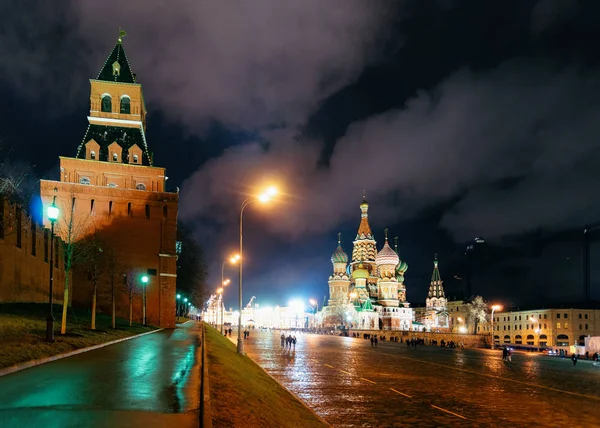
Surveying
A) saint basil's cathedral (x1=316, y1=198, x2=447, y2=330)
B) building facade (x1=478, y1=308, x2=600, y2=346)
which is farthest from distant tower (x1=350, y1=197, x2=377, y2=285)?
building facade (x1=478, y1=308, x2=600, y2=346)

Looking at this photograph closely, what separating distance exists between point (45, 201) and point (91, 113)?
12.4 metres

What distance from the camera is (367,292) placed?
450 ft

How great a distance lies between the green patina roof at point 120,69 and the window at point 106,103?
215cm

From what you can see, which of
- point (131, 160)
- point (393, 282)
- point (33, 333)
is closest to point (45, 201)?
point (131, 160)

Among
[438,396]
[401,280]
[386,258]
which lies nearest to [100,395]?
[438,396]

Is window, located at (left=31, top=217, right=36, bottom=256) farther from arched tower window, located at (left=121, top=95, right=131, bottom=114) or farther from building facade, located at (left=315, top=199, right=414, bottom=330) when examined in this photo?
building facade, located at (left=315, top=199, right=414, bottom=330)

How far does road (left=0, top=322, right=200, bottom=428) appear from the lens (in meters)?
8.65

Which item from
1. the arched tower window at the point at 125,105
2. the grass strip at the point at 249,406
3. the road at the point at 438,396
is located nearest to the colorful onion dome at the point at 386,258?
the arched tower window at the point at 125,105

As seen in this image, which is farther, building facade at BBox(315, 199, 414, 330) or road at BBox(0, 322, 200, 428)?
building facade at BBox(315, 199, 414, 330)

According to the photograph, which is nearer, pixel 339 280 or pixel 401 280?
pixel 339 280

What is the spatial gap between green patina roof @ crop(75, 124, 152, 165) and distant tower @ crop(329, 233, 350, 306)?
86274 mm

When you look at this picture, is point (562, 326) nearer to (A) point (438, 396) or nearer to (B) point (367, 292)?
(B) point (367, 292)

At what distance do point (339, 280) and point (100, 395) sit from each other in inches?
5180

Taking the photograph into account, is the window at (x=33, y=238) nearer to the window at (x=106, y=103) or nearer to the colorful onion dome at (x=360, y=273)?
the window at (x=106, y=103)
